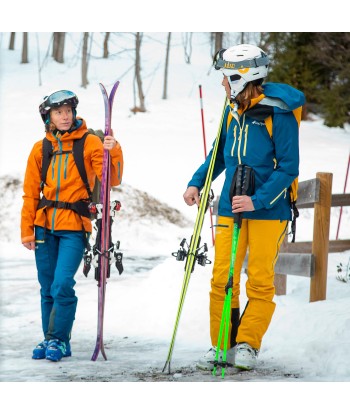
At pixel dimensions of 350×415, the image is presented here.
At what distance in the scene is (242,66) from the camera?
12.0ft

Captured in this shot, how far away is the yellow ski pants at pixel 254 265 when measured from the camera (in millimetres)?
3689

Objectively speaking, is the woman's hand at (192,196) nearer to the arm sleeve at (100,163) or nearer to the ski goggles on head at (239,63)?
the arm sleeve at (100,163)

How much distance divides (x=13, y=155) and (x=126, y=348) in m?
5.20

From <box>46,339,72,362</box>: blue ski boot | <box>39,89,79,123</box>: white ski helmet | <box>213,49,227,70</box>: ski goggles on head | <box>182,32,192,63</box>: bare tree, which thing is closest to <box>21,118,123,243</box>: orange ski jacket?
<box>39,89,79,123</box>: white ski helmet

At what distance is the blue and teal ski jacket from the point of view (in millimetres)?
3578

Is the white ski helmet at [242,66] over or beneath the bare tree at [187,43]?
beneath

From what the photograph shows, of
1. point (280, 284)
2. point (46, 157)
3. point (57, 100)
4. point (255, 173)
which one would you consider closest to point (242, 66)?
point (255, 173)

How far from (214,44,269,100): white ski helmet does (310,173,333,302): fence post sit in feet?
5.10

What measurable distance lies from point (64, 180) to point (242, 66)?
1.05 metres

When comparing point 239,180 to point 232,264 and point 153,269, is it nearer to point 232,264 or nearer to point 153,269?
point 232,264

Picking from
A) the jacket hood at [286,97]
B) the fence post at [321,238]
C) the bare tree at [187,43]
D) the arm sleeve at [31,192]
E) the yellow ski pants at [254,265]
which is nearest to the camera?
the jacket hood at [286,97]

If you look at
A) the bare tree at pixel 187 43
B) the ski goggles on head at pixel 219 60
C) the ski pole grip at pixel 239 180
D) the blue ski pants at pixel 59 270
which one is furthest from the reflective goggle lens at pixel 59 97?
the bare tree at pixel 187 43
